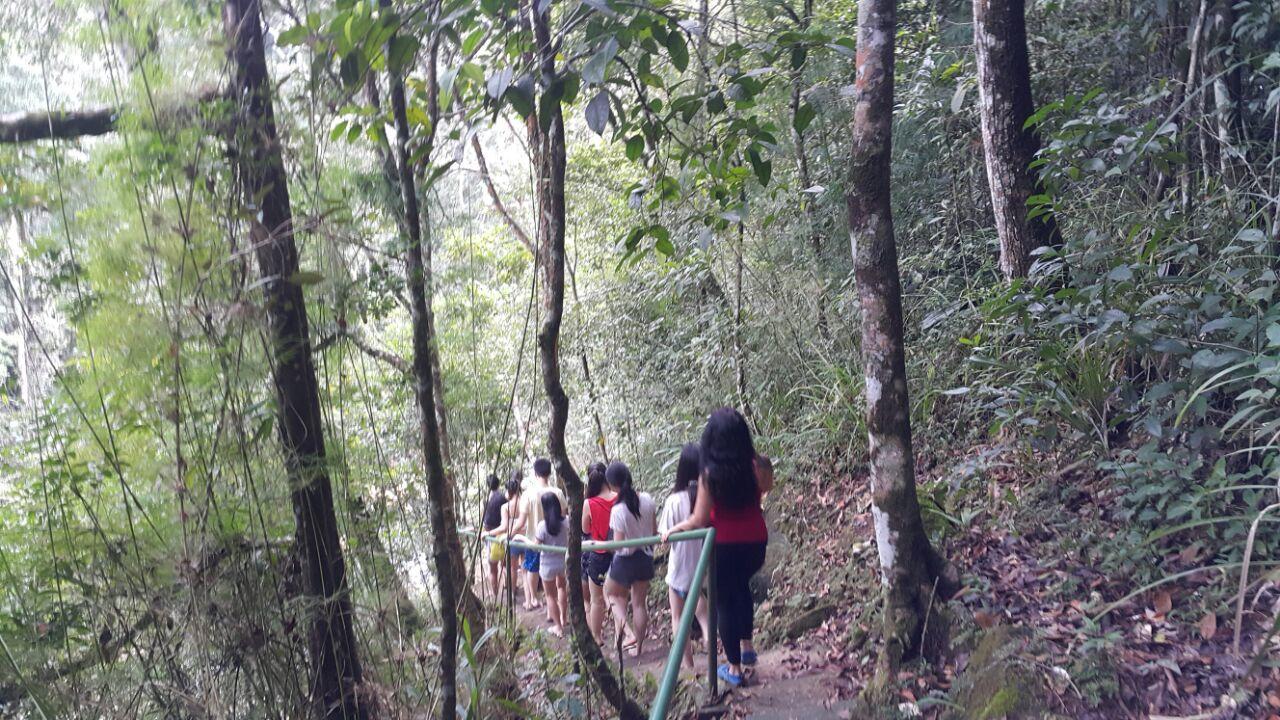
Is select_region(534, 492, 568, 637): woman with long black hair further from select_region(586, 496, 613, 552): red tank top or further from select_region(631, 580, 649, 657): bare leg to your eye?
select_region(631, 580, 649, 657): bare leg

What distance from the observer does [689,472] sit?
180 inches

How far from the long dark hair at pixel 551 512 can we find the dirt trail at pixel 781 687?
0.98 metres

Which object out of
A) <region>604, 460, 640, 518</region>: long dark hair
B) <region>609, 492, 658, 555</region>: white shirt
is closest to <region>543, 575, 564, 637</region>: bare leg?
<region>609, 492, 658, 555</region>: white shirt

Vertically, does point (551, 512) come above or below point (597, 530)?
above

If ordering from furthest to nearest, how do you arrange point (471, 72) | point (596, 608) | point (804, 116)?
point (596, 608), point (804, 116), point (471, 72)

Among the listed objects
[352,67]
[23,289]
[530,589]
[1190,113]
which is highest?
[352,67]

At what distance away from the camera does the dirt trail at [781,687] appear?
4.10m

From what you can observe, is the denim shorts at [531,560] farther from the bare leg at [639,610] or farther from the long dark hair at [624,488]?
the long dark hair at [624,488]

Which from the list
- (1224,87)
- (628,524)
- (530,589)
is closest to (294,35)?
(628,524)

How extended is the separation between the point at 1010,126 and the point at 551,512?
388cm

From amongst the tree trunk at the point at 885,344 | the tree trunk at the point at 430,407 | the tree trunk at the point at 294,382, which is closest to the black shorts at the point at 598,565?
the tree trunk at the point at 885,344

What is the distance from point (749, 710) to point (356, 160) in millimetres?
3205

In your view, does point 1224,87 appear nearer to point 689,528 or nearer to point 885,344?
point 885,344

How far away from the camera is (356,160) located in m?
2.99
